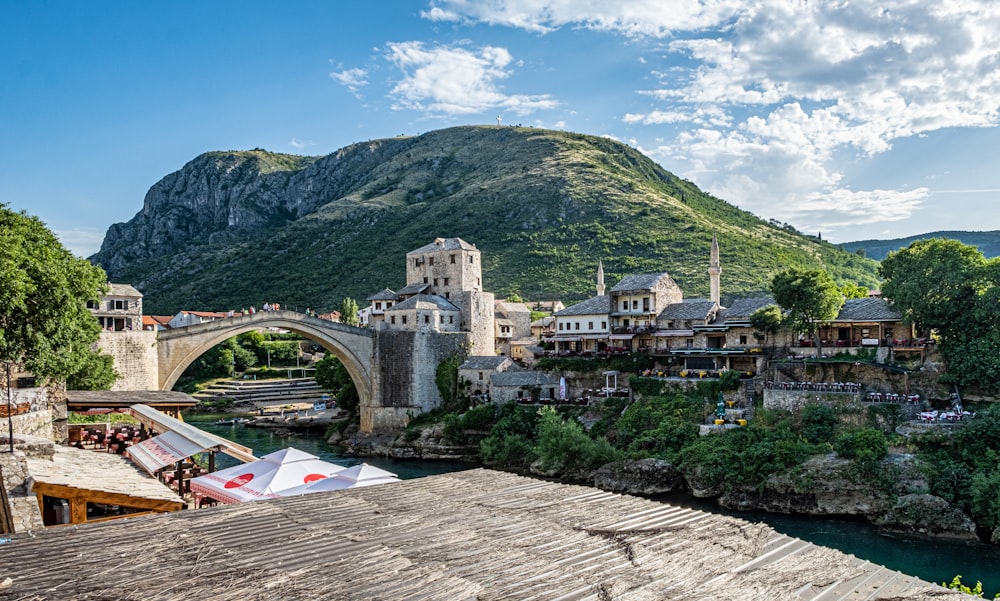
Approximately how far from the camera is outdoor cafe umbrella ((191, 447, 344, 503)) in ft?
49.5

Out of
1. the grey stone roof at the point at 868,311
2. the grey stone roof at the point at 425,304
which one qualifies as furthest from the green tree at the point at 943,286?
the grey stone roof at the point at 425,304

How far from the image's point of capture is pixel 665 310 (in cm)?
4575

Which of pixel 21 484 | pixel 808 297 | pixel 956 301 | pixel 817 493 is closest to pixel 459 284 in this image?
pixel 808 297

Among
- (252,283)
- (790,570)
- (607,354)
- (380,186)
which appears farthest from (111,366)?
(380,186)

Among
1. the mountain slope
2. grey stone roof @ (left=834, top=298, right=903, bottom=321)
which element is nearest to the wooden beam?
grey stone roof @ (left=834, top=298, right=903, bottom=321)

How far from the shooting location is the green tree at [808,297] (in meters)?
36.3

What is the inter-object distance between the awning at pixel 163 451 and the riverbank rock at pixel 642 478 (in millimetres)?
20315

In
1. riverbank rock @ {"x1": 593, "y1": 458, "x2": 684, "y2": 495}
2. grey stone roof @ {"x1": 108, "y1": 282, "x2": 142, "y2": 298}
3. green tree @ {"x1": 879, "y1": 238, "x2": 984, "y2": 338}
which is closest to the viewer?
green tree @ {"x1": 879, "y1": 238, "x2": 984, "y2": 338}

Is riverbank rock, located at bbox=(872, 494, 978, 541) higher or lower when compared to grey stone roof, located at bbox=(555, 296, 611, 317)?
lower

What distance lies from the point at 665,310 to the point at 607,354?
5057 mm

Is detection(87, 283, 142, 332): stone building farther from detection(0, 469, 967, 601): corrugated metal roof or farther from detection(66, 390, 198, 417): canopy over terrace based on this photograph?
detection(0, 469, 967, 601): corrugated metal roof

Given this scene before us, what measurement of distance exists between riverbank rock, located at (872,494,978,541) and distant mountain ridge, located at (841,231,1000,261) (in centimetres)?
9633

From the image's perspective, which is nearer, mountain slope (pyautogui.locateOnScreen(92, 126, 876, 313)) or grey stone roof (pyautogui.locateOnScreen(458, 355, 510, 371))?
grey stone roof (pyautogui.locateOnScreen(458, 355, 510, 371))

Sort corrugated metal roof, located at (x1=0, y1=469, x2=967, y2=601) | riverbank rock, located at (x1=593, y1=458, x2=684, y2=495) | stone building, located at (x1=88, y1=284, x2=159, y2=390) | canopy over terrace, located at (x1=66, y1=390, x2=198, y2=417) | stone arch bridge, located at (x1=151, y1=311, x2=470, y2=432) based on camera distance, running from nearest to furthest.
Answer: corrugated metal roof, located at (x1=0, y1=469, x2=967, y2=601), canopy over terrace, located at (x1=66, y1=390, x2=198, y2=417), riverbank rock, located at (x1=593, y1=458, x2=684, y2=495), stone building, located at (x1=88, y1=284, x2=159, y2=390), stone arch bridge, located at (x1=151, y1=311, x2=470, y2=432)
